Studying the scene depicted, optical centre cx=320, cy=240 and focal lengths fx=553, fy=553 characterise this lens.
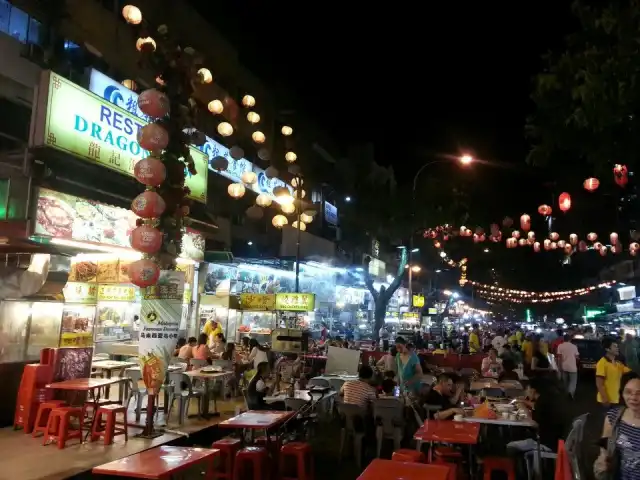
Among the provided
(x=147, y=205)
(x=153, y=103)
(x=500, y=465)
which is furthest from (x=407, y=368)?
(x=153, y=103)

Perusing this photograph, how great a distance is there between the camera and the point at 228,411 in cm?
1264

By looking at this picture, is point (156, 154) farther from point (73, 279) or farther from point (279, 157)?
point (279, 157)

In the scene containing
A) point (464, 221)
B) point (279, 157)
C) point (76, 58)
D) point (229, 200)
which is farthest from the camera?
point (464, 221)

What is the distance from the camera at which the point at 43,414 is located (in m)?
9.45

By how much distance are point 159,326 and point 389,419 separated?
4.10m

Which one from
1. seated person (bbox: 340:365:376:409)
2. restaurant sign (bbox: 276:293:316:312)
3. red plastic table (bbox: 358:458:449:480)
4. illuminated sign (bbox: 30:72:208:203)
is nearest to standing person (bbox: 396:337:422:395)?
seated person (bbox: 340:365:376:409)

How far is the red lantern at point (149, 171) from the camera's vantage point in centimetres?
905

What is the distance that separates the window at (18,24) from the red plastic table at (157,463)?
10.4 m

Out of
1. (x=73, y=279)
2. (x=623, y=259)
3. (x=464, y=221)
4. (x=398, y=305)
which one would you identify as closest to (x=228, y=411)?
(x=73, y=279)

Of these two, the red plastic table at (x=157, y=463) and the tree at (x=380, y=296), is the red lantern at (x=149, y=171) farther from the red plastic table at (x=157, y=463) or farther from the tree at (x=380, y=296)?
the tree at (x=380, y=296)

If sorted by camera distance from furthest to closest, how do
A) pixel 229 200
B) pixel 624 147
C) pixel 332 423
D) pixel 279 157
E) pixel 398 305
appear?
pixel 398 305, pixel 279 157, pixel 229 200, pixel 332 423, pixel 624 147

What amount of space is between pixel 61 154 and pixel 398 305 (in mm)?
32669

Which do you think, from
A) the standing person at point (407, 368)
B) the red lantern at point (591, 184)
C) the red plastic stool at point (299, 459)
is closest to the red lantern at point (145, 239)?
the red plastic stool at point (299, 459)

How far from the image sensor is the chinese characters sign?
57.6 feet
